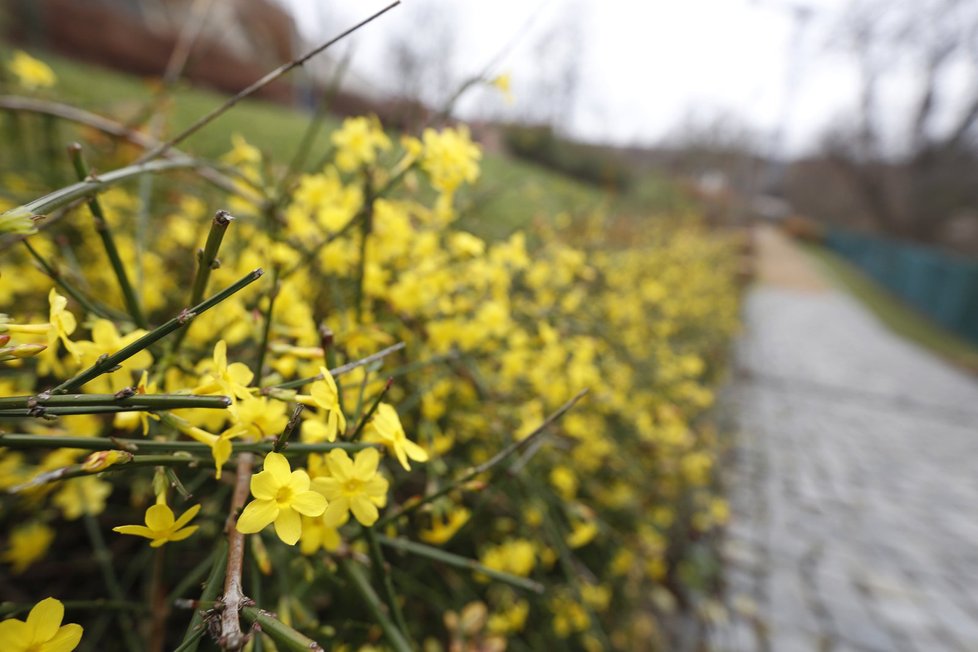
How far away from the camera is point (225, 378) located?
0.52 metres

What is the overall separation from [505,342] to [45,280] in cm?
143

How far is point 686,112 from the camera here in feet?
70.8

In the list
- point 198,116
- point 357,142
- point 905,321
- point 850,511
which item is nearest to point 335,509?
point 357,142

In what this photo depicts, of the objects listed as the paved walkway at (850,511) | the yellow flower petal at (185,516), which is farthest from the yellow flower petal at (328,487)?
the paved walkway at (850,511)

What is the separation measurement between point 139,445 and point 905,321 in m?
15.5

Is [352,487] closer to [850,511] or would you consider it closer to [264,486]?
[264,486]

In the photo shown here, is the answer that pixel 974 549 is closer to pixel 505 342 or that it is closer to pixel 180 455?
pixel 505 342

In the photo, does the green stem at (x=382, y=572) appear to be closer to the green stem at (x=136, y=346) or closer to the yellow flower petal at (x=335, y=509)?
the yellow flower petal at (x=335, y=509)

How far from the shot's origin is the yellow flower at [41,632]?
40cm

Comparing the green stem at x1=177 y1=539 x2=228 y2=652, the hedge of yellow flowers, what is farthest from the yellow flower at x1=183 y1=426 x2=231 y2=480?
the green stem at x1=177 y1=539 x2=228 y2=652

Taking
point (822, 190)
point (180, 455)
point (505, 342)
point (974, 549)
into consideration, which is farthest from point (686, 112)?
point (180, 455)

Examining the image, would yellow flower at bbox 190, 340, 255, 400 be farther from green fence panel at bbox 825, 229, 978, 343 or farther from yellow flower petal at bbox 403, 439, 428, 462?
green fence panel at bbox 825, 229, 978, 343

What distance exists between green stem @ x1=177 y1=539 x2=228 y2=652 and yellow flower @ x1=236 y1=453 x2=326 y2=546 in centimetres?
9

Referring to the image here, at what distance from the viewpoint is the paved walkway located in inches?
100
